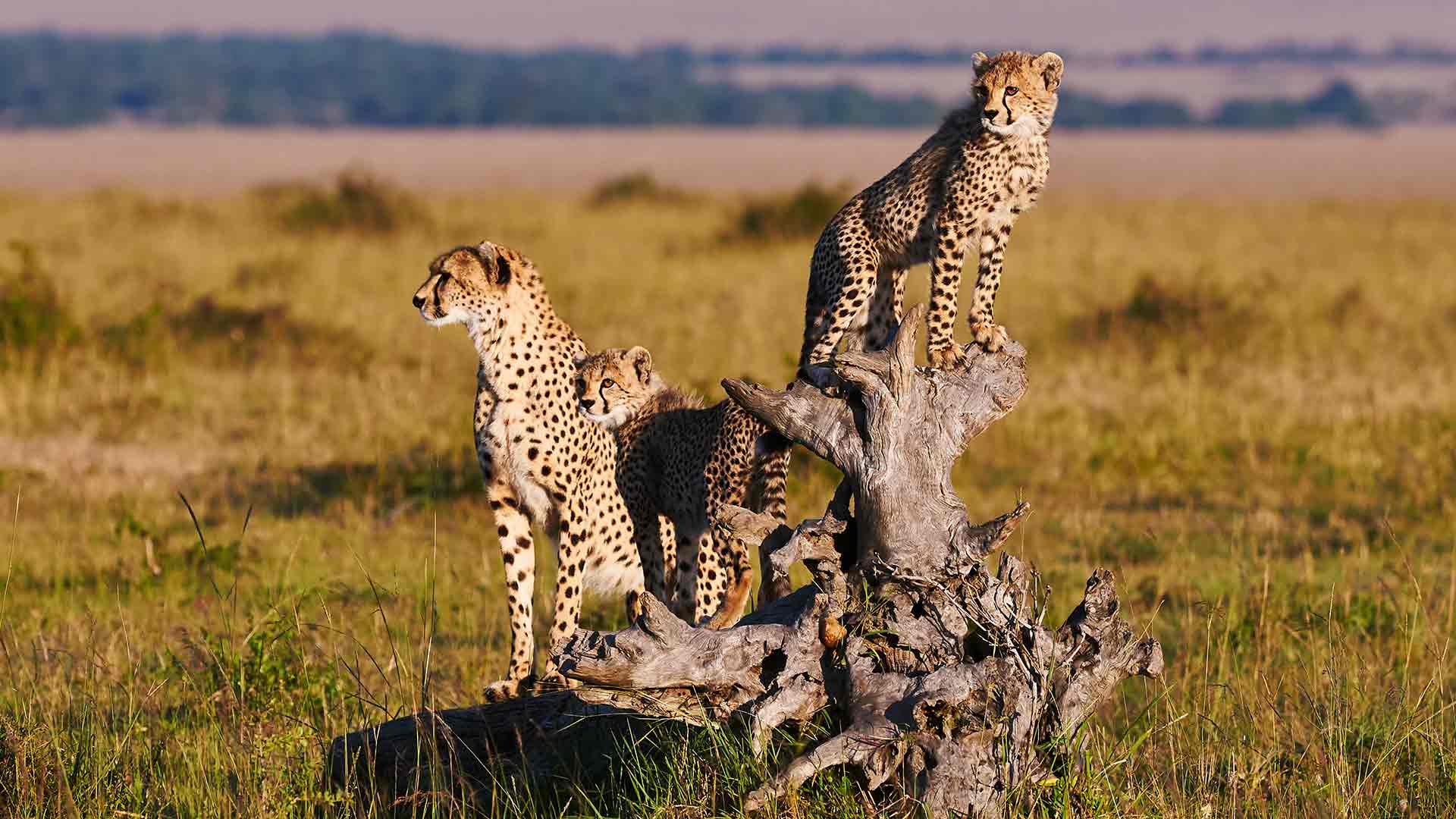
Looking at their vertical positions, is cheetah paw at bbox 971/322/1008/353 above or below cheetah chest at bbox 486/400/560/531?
above

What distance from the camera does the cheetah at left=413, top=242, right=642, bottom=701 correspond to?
14.9 feet

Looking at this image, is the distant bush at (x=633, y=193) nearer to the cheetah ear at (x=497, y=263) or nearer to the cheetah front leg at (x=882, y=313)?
the cheetah front leg at (x=882, y=313)

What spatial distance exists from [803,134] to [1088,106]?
2474cm

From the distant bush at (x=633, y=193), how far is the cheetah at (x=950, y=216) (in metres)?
20.9

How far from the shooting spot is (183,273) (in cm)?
1555

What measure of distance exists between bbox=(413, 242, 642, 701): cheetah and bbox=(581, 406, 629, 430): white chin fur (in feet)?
0.13

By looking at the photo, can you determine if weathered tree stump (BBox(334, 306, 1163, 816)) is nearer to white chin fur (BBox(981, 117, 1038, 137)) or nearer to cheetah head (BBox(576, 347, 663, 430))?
white chin fur (BBox(981, 117, 1038, 137))

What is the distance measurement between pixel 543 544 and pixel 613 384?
6.16ft

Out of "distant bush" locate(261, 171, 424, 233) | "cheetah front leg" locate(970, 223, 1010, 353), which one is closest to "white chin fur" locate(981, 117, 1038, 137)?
"cheetah front leg" locate(970, 223, 1010, 353)

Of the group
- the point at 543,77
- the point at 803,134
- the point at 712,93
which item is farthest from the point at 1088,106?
the point at 543,77

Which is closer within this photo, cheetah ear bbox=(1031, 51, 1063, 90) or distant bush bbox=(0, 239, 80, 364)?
cheetah ear bbox=(1031, 51, 1063, 90)

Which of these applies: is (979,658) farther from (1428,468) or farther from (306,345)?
(306,345)

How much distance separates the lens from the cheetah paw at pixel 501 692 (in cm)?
437

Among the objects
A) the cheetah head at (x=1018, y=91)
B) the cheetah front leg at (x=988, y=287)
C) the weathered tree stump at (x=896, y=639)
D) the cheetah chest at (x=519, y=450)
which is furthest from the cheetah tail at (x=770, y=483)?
the weathered tree stump at (x=896, y=639)
